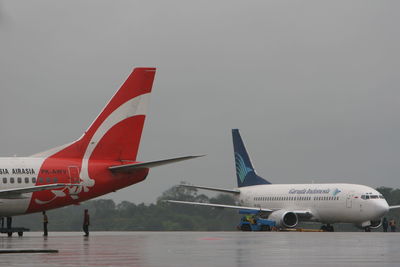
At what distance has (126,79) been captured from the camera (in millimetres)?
39438

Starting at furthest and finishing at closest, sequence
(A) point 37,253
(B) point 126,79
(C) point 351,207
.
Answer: (C) point 351,207 < (B) point 126,79 < (A) point 37,253

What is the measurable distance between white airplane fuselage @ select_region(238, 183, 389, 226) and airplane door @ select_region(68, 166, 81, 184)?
2767 cm

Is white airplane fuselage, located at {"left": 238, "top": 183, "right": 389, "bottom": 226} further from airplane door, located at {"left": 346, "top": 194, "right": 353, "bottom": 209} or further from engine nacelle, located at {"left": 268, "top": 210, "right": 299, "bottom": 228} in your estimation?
engine nacelle, located at {"left": 268, "top": 210, "right": 299, "bottom": 228}

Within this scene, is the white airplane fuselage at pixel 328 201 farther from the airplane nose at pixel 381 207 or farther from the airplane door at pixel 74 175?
the airplane door at pixel 74 175

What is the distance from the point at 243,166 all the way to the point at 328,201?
1344 centimetres

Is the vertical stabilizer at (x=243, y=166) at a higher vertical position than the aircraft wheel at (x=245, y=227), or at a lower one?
higher

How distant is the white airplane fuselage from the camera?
58875 millimetres

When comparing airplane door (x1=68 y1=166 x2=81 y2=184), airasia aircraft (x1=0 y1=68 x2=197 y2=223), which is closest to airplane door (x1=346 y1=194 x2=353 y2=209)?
airasia aircraft (x1=0 y1=68 x2=197 y2=223)

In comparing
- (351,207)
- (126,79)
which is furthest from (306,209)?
(126,79)

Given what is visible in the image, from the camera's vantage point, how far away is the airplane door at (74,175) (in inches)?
1475

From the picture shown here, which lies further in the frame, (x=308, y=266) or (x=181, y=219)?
(x=181, y=219)

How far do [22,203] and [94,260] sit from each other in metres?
18.6

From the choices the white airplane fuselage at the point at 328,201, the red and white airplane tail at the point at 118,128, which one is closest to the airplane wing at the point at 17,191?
the red and white airplane tail at the point at 118,128

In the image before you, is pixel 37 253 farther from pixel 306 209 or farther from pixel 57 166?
pixel 306 209
